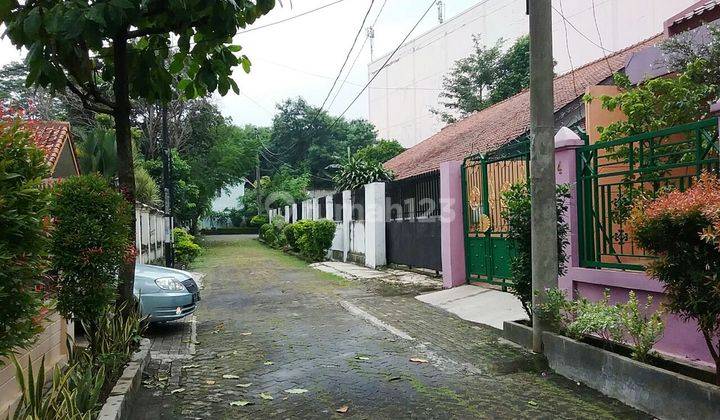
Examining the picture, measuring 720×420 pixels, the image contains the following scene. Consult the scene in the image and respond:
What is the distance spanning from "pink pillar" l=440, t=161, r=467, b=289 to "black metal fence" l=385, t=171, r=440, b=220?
44.0 inches

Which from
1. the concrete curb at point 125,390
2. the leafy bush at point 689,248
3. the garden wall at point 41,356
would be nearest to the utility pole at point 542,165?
the leafy bush at point 689,248

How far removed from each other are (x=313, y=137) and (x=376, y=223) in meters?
30.1

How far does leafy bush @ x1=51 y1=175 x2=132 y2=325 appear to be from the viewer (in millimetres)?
5133

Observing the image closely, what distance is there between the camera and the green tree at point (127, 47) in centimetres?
459

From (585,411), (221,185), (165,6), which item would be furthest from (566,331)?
(221,185)

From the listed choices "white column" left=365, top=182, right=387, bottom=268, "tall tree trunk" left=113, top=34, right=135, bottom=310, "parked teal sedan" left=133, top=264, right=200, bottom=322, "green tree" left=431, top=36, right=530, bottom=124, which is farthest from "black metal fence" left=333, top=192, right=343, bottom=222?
"tall tree trunk" left=113, top=34, right=135, bottom=310

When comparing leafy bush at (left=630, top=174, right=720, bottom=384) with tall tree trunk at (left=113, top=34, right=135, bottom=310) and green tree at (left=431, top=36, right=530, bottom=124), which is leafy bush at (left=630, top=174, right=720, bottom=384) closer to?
tall tree trunk at (left=113, top=34, right=135, bottom=310)

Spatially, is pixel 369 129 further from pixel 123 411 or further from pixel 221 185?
pixel 123 411

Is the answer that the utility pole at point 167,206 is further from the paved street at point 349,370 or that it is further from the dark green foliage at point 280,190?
the dark green foliage at point 280,190

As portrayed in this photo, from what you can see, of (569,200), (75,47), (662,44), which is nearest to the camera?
(75,47)

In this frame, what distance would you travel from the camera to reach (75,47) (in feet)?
17.9

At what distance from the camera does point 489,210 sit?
1143 centimetres

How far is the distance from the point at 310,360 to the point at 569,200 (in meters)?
3.75

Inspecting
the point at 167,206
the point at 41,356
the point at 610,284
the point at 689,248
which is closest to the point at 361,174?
the point at 167,206
